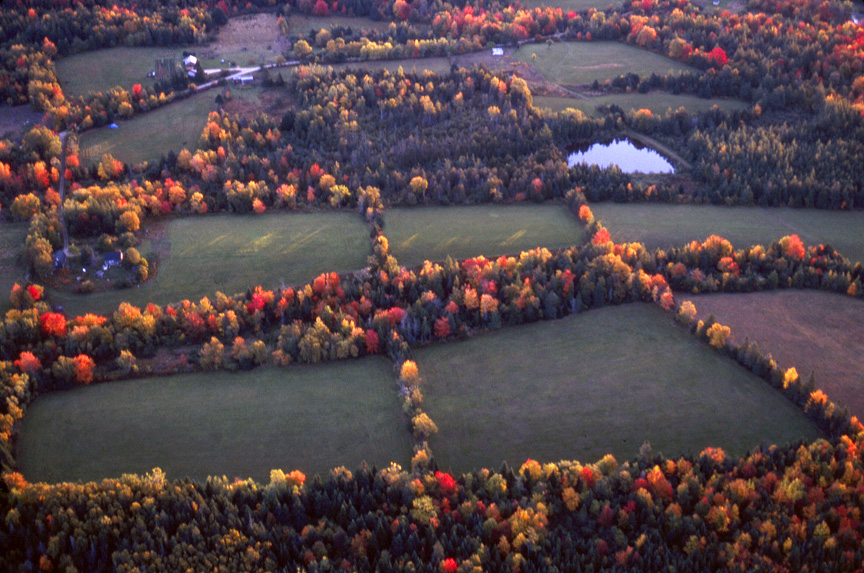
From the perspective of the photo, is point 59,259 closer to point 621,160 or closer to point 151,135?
point 151,135

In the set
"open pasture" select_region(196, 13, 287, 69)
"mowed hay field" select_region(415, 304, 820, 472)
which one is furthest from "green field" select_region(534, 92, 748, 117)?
"mowed hay field" select_region(415, 304, 820, 472)

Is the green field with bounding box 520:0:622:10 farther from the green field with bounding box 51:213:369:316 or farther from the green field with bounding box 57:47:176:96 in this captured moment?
the green field with bounding box 51:213:369:316

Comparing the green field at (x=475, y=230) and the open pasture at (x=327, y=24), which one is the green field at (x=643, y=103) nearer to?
the green field at (x=475, y=230)

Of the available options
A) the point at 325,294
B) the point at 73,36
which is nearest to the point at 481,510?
the point at 325,294

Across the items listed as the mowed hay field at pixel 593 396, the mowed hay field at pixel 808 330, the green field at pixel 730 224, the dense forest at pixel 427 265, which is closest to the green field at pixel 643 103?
the dense forest at pixel 427 265

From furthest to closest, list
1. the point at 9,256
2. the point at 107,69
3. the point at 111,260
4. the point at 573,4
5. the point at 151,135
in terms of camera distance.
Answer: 1. the point at 573,4
2. the point at 107,69
3. the point at 151,135
4. the point at 9,256
5. the point at 111,260

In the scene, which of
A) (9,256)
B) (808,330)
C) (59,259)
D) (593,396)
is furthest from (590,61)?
(9,256)
